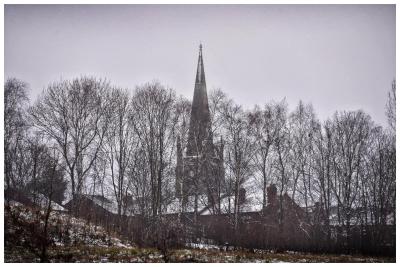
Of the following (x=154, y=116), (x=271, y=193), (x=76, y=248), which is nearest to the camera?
(x=76, y=248)

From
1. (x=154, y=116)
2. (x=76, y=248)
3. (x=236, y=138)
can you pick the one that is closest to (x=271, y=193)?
(x=236, y=138)

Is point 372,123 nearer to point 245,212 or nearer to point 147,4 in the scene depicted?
point 245,212

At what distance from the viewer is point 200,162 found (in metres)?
18.8

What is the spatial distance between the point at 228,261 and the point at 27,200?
36.5ft

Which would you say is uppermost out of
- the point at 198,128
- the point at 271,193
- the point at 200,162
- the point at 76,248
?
the point at 198,128

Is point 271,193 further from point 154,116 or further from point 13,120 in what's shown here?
point 13,120

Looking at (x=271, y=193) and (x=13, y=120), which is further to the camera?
(x=271, y=193)

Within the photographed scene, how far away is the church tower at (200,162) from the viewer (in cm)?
1853

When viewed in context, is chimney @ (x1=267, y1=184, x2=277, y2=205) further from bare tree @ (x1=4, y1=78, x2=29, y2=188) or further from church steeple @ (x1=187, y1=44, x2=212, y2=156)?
bare tree @ (x1=4, y1=78, x2=29, y2=188)

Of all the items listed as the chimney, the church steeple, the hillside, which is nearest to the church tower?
the church steeple

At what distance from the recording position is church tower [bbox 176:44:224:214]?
60.8ft

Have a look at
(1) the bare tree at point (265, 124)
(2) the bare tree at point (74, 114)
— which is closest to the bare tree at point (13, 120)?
(2) the bare tree at point (74, 114)

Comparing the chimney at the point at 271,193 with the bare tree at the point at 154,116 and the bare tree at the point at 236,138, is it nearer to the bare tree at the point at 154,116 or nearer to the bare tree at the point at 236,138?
the bare tree at the point at 236,138

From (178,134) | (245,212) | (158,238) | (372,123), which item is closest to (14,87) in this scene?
(178,134)
